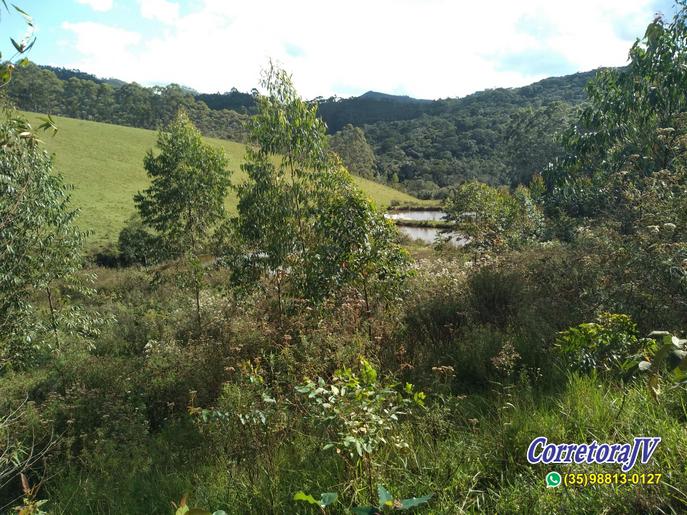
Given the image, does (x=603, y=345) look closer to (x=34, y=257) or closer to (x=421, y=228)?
(x=34, y=257)

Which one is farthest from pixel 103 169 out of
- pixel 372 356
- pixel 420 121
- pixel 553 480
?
pixel 420 121

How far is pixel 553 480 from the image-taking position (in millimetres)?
2516

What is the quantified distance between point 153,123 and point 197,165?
90325 millimetres

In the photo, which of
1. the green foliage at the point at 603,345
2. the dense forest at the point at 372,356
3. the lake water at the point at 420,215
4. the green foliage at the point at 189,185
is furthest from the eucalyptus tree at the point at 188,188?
the lake water at the point at 420,215

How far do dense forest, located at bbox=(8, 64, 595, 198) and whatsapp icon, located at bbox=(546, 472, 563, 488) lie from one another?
2311 inches

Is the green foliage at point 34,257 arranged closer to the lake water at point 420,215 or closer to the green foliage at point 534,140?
the lake water at point 420,215

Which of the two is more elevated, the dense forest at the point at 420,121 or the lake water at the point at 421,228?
the dense forest at the point at 420,121

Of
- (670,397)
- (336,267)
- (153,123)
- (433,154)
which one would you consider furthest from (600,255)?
(433,154)

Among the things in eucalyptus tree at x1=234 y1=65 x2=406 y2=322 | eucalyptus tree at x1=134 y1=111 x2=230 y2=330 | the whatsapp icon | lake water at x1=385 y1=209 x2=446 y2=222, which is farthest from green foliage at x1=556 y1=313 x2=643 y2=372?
lake water at x1=385 y1=209 x2=446 y2=222

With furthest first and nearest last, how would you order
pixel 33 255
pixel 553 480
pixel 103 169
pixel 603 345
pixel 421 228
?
pixel 421 228, pixel 103 169, pixel 33 255, pixel 603 345, pixel 553 480

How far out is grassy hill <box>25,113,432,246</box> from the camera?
3634cm

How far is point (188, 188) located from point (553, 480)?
13.3m

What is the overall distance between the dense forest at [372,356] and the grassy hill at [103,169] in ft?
79.0

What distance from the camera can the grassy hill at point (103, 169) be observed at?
36.3m
